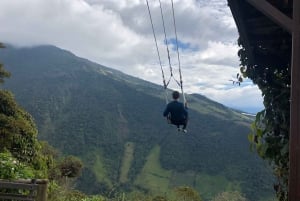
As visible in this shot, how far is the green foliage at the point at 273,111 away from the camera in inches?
224

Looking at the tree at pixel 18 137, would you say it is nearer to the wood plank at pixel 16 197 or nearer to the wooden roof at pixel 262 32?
the wood plank at pixel 16 197

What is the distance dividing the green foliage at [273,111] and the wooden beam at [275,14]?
1936mm

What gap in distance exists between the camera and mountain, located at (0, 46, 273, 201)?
8531 centimetres

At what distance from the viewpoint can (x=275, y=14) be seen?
389 centimetres

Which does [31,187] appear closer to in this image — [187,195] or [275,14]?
[275,14]

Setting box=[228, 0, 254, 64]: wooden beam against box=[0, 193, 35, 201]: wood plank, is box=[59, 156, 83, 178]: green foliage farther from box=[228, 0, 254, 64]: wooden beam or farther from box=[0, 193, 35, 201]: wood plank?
box=[228, 0, 254, 64]: wooden beam

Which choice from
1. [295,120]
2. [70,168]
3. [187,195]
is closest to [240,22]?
[295,120]

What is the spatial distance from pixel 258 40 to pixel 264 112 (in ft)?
3.25

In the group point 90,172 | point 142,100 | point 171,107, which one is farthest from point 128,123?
point 171,107

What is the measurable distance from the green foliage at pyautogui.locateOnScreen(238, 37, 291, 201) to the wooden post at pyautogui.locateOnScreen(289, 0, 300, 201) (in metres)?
1.72

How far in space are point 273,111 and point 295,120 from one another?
2.25 metres

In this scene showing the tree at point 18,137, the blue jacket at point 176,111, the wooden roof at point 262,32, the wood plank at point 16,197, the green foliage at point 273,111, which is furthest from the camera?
the tree at point 18,137

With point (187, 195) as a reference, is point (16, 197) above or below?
above

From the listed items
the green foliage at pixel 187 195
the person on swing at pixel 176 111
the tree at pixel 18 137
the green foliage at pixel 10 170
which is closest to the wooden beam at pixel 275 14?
the person on swing at pixel 176 111
